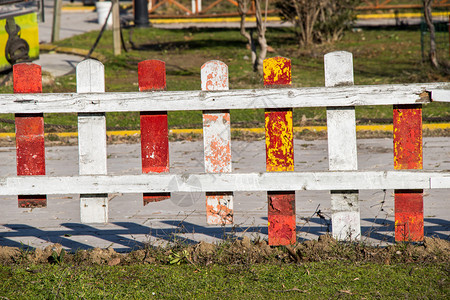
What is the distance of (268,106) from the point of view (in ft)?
13.4

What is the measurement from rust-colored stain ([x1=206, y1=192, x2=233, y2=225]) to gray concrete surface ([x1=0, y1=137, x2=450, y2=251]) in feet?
0.26

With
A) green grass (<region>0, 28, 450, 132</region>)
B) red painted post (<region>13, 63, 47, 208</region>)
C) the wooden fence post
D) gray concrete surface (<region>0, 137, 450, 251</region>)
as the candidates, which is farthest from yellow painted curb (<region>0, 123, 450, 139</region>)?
the wooden fence post

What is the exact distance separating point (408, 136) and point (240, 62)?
1094 centimetres

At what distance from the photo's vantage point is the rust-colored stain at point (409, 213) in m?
4.18

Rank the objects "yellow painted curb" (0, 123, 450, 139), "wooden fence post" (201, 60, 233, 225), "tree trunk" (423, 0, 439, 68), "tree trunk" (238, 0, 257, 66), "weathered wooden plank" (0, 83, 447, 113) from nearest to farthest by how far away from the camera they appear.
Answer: "weathered wooden plank" (0, 83, 447, 113)
"wooden fence post" (201, 60, 233, 225)
"yellow painted curb" (0, 123, 450, 139)
"tree trunk" (423, 0, 439, 68)
"tree trunk" (238, 0, 257, 66)

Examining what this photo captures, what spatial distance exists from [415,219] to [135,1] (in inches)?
716

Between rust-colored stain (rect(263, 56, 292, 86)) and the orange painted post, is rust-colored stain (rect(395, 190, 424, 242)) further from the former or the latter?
rust-colored stain (rect(263, 56, 292, 86))

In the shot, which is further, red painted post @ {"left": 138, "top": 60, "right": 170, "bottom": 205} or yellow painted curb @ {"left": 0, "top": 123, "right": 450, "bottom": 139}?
yellow painted curb @ {"left": 0, "top": 123, "right": 450, "bottom": 139}

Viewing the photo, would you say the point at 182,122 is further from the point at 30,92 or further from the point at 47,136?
the point at 30,92

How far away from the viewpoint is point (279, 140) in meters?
4.18

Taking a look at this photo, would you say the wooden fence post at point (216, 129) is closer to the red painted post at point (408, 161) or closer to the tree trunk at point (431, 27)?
the red painted post at point (408, 161)

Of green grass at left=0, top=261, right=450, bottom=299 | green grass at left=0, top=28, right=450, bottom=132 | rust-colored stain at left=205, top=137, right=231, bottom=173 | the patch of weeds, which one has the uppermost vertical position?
Answer: green grass at left=0, top=28, right=450, bottom=132

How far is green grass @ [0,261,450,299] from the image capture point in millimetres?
3537

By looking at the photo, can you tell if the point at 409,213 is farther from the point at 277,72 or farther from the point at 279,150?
the point at 277,72
